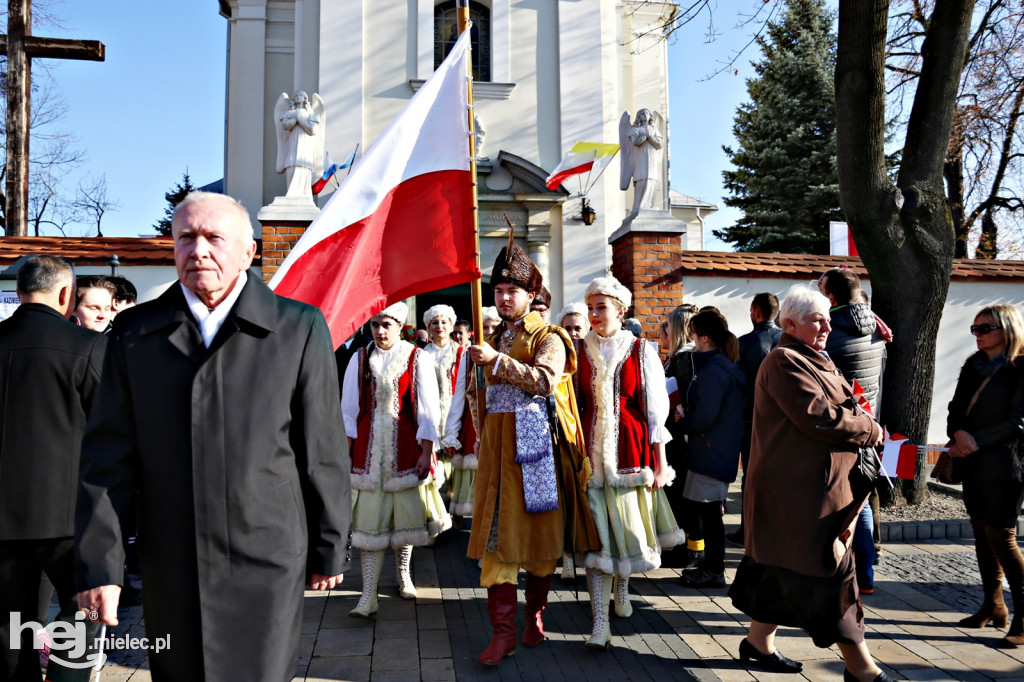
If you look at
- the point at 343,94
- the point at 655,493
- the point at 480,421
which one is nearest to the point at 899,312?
the point at 655,493

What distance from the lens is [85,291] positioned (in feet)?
16.1

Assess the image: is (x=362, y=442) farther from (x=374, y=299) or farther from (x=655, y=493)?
(x=655, y=493)

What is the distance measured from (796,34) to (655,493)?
23061 millimetres

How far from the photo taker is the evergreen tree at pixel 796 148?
2380 centimetres

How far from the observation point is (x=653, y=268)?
30.4 feet

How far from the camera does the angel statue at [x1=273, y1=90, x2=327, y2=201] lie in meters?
8.88

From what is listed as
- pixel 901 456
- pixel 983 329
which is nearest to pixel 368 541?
pixel 901 456

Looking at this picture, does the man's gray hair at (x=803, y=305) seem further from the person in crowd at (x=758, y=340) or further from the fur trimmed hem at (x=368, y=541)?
the fur trimmed hem at (x=368, y=541)

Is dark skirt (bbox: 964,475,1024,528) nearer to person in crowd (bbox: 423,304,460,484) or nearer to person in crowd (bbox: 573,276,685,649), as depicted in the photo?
person in crowd (bbox: 573,276,685,649)

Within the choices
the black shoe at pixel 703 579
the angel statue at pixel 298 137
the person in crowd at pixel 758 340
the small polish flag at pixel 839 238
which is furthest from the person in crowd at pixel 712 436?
the small polish flag at pixel 839 238

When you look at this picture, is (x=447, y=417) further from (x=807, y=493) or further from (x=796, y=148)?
(x=796, y=148)

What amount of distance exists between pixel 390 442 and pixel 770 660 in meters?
2.61

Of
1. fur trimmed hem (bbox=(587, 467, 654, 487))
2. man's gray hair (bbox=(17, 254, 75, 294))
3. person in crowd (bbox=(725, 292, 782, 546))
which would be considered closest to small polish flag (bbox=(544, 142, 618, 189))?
person in crowd (bbox=(725, 292, 782, 546))

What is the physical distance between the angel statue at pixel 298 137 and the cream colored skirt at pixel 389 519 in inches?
189
